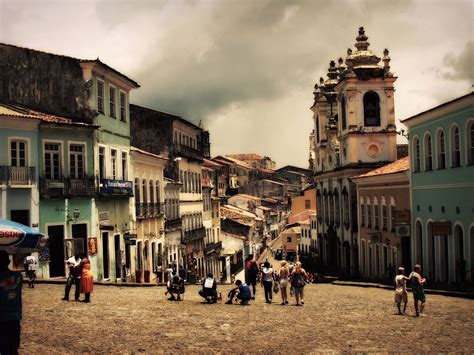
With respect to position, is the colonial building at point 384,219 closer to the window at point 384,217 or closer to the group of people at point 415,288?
the window at point 384,217

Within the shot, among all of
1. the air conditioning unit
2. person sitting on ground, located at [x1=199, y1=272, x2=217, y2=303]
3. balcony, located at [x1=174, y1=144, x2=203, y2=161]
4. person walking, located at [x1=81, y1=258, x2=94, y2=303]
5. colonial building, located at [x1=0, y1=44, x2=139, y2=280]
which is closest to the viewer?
person walking, located at [x1=81, y1=258, x2=94, y2=303]

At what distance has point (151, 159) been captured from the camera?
43.7m

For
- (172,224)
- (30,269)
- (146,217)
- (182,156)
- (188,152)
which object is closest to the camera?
(30,269)

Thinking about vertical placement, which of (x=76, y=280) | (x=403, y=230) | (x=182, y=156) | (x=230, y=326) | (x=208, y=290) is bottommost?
(x=230, y=326)

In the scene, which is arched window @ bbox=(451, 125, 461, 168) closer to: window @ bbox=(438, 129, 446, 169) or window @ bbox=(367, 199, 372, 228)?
window @ bbox=(438, 129, 446, 169)

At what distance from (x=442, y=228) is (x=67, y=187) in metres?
15.5

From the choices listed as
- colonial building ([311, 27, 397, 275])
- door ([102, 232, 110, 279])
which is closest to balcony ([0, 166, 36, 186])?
door ([102, 232, 110, 279])

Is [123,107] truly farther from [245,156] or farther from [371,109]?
[245,156]

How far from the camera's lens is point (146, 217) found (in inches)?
1661

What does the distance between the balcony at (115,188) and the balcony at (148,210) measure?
350 cm

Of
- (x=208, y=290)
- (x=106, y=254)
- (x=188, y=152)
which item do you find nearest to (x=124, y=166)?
Answer: (x=106, y=254)

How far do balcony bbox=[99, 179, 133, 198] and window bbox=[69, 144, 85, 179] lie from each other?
142cm

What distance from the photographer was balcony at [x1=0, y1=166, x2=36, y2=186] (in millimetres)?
28719

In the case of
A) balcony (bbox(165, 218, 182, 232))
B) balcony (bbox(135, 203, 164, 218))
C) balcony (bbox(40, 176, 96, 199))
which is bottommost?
balcony (bbox(165, 218, 182, 232))
